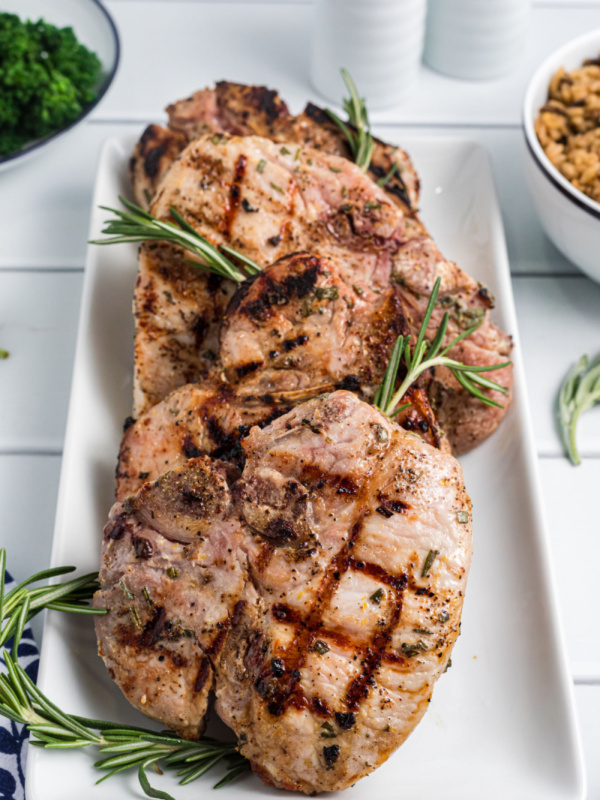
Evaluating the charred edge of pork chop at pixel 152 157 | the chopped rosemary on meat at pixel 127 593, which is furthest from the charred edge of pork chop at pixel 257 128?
the chopped rosemary on meat at pixel 127 593

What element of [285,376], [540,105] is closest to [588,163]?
[540,105]

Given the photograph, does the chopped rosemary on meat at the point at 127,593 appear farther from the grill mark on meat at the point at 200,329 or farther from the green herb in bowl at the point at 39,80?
the green herb in bowl at the point at 39,80

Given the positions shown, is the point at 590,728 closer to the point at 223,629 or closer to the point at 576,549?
the point at 576,549

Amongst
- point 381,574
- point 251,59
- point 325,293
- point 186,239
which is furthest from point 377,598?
point 251,59

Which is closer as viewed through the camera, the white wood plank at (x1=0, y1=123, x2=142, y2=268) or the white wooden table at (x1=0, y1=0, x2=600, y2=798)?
the white wooden table at (x1=0, y1=0, x2=600, y2=798)

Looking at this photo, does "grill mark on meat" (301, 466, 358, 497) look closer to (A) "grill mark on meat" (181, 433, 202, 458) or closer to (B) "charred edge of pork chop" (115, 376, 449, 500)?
(B) "charred edge of pork chop" (115, 376, 449, 500)

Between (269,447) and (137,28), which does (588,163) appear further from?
(137,28)

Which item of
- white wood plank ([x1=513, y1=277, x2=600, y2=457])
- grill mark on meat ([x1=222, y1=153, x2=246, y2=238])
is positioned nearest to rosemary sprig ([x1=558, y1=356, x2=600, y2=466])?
white wood plank ([x1=513, y1=277, x2=600, y2=457])
